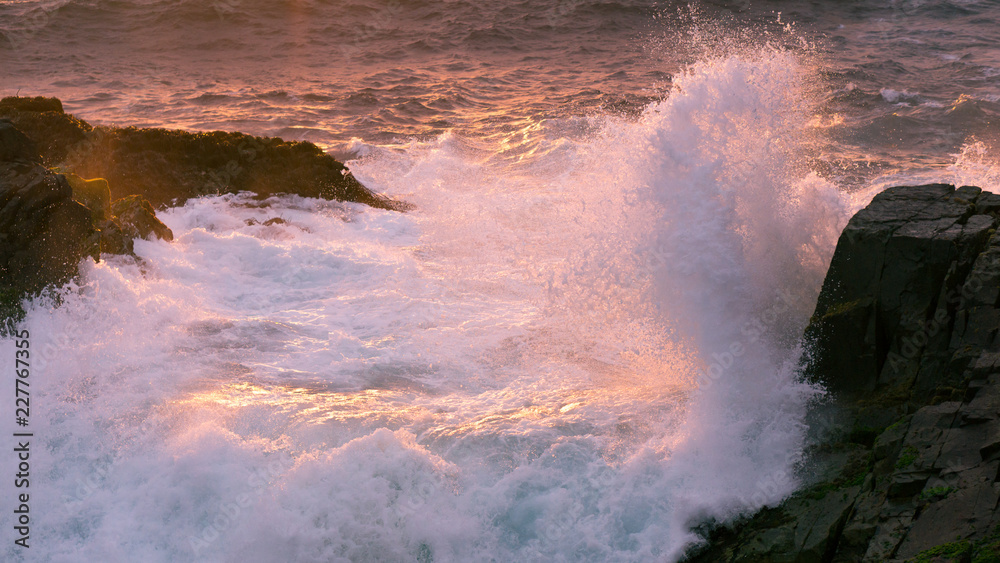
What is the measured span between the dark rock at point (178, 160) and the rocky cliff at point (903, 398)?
663 centimetres

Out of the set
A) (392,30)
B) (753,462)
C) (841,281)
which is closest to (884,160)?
(841,281)

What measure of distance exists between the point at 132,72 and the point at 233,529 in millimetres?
17533

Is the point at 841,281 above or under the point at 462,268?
above

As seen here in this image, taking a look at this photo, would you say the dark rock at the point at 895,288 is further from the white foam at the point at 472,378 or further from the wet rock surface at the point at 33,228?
the wet rock surface at the point at 33,228

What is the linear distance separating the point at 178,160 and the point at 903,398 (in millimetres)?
9048

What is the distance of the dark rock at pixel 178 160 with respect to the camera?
8922 mm

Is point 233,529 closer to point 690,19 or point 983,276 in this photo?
point 983,276

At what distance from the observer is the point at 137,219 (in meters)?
7.51

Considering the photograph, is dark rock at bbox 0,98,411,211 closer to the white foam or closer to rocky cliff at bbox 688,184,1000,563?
the white foam

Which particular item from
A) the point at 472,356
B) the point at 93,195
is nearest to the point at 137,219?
the point at 93,195

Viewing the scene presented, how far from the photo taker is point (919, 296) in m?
4.41

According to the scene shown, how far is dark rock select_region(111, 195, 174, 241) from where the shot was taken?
7383 millimetres

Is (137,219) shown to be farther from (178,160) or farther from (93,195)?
(178,160)

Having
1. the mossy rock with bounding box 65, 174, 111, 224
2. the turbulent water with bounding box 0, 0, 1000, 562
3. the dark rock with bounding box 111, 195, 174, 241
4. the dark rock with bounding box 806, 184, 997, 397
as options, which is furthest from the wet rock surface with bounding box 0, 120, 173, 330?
the dark rock with bounding box 806, 184, 997, 397
